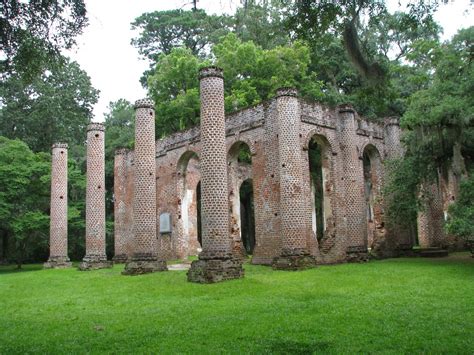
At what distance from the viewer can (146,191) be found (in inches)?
701

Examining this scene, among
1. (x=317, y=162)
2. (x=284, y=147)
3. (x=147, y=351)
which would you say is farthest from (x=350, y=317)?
(x=317, y=162)

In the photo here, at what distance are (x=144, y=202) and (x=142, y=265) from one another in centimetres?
232

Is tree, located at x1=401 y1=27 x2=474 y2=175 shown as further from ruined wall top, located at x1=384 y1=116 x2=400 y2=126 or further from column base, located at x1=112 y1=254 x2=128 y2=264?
column base, located at x1=112 y1=254 x2=128 y2=264

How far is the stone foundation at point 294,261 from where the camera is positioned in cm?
1620

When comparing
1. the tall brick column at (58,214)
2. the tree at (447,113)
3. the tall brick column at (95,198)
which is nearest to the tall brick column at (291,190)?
the tree at (447,113)

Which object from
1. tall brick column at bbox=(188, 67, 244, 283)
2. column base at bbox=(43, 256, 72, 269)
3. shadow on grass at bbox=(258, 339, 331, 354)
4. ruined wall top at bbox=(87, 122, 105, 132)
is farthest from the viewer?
column base at bbox=(43, 256, 72, 269)

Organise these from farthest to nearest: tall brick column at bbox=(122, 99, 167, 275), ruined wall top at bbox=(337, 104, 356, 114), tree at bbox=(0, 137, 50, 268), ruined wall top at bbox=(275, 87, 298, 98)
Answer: tree at bbox=(0, 137, 50, 268) < ruined wall top at bbox=(337, 104, 356, 114) < ruined wall top at bbox=(275, 87, 298, 98) < tall brick column at bbox=(122, 99, 167, 275)

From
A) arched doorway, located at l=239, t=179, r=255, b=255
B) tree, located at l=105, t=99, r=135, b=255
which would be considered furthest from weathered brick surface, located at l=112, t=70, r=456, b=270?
tree, located at l=105, t=99, r=135, b=255

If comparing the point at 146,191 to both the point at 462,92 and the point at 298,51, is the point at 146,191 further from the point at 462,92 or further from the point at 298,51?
the point at 298,51

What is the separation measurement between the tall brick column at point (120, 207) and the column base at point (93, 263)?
8.98 ft

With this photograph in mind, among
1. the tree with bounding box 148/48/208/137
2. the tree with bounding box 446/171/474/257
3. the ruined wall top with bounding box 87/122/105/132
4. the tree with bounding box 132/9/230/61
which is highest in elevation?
the tree with bounding box 132/9/230/61

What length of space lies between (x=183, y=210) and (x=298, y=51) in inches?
423

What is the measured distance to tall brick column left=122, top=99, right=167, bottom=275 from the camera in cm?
1700

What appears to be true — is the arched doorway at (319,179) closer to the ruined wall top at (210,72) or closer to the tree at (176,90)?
the ruined wall top at (210,72)
